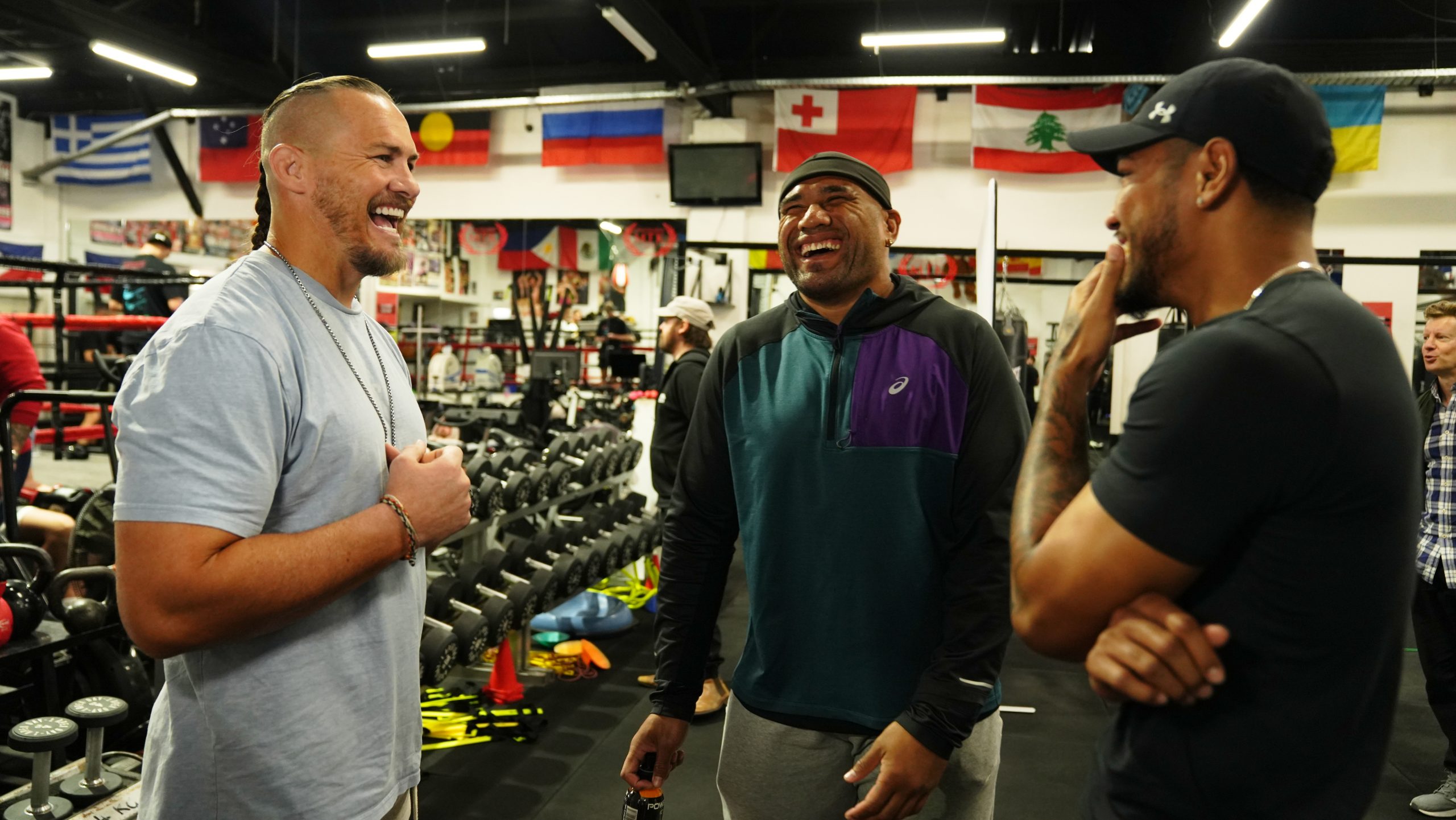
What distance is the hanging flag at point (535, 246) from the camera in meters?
12.5

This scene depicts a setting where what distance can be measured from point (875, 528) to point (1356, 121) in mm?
7994

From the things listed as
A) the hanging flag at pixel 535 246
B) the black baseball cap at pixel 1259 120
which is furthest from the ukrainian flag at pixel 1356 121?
the hanging flag at pixel 535 246

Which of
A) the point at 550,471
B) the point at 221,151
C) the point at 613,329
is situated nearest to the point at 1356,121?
the point at 613,329

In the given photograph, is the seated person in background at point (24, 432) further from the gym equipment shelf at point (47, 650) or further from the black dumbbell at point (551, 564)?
the black dumbbell at point (551, 564)

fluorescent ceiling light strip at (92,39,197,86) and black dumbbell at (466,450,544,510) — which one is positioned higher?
fluorescent ceiling light strip at (92,39,197,86)

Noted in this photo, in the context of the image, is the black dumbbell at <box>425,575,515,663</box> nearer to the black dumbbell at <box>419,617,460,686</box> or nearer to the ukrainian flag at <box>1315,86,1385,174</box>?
the black dumbbell at <box>419,617,460,686</box>

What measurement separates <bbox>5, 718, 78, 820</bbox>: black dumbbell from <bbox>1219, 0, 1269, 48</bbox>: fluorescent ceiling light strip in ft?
22.0

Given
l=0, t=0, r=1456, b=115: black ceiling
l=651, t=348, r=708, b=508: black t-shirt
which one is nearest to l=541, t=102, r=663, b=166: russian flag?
l=0, t=0, r=1456, b=115: black ceiling

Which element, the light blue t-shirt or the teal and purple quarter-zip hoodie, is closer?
the light blue t-shirt

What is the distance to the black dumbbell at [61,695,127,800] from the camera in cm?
231

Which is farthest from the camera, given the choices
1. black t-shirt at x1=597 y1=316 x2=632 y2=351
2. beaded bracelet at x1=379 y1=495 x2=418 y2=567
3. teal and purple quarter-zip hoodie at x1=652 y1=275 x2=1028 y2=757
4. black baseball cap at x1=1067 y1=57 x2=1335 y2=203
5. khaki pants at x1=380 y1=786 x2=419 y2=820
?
black t-shirt at x1=597 y1=316 x2=632 y2=351

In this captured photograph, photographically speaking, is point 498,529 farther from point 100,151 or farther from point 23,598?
point 100,151

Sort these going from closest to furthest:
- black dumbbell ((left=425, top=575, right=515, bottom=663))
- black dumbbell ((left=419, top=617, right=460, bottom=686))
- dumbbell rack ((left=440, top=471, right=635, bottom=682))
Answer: black dumbbell ((left=419, top=617, right=460, bottom=686)) < black dumbbell ((left=425, top=575, right=515, bottom=663)) < dumbbell rack ((left=440, top=471, right=635, bottom=682))

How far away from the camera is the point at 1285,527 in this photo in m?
0.79
